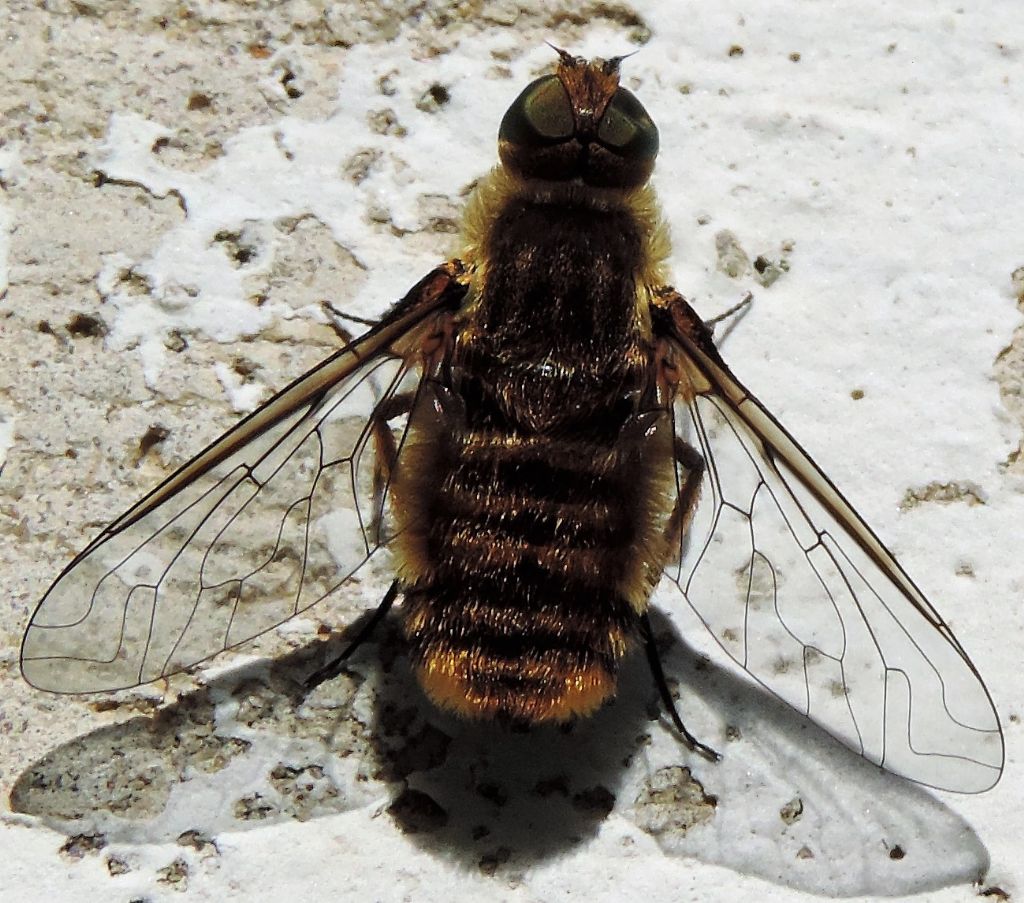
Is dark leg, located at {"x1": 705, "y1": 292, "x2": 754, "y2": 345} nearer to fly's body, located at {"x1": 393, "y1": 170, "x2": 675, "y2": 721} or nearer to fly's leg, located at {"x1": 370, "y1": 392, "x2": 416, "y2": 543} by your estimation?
fly's body, located at {"x1": 393, "y1": 170, "x2": 675, "y2": 721}

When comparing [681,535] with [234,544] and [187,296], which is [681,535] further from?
[187,296]

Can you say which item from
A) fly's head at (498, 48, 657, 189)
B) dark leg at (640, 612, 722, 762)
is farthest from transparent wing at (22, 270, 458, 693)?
dark leg at (640, 612, 722, 762)

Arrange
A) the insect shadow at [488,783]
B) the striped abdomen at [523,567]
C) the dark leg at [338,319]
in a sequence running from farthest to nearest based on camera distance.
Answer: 1. the dark leg at [338,319]
2. the insect shadow at [488,783]
3. the striped abdomen at [523,567]

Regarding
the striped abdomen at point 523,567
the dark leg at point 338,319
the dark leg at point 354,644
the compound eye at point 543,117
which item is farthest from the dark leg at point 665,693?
the compound eye at point 543,117

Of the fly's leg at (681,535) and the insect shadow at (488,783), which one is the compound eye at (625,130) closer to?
the fly's leg at (681,535)

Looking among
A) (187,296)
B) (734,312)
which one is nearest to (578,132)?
(734,312)

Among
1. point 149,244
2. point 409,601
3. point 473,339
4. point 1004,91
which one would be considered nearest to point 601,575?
point 409,601

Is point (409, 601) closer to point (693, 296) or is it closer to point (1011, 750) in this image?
point (693, 296)
